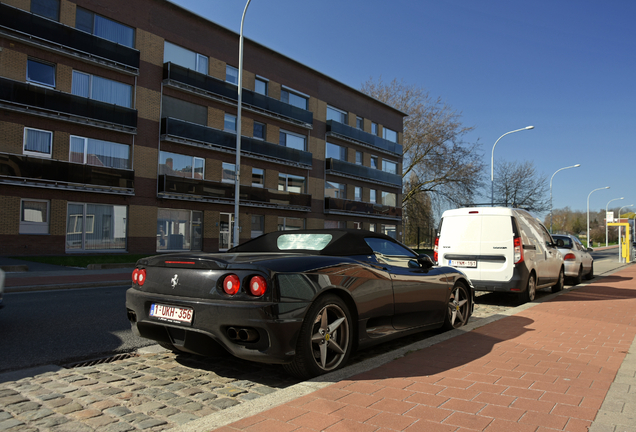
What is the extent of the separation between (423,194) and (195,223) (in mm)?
24128

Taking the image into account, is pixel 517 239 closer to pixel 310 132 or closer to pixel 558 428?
pixel 558 428

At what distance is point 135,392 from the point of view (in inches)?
143

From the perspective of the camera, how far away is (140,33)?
2323 centimetres

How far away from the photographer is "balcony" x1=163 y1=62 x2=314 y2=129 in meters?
24.3

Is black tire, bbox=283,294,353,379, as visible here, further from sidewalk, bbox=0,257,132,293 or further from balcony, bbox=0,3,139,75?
balcony, bbox=0,3,139,75

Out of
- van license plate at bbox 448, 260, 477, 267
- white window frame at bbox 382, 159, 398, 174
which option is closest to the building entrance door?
white window frame at bbox 382, 159, 398, 174

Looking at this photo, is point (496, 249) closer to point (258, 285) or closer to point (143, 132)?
point (258, 285)

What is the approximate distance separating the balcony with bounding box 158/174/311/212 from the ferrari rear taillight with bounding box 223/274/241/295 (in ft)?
69.6

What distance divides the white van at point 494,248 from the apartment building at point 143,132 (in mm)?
17314

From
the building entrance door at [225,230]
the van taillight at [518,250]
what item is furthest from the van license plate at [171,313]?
the building entrance door at [225,230]

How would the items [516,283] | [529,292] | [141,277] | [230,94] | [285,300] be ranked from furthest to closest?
[230,94], [529,292], [516,283], [141,277], [285,300]

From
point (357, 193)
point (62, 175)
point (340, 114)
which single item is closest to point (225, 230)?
point (62, 175)

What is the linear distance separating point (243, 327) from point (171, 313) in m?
0.72

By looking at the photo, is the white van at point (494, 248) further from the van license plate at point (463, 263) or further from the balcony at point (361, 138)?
the balcony at point (361, 138)
